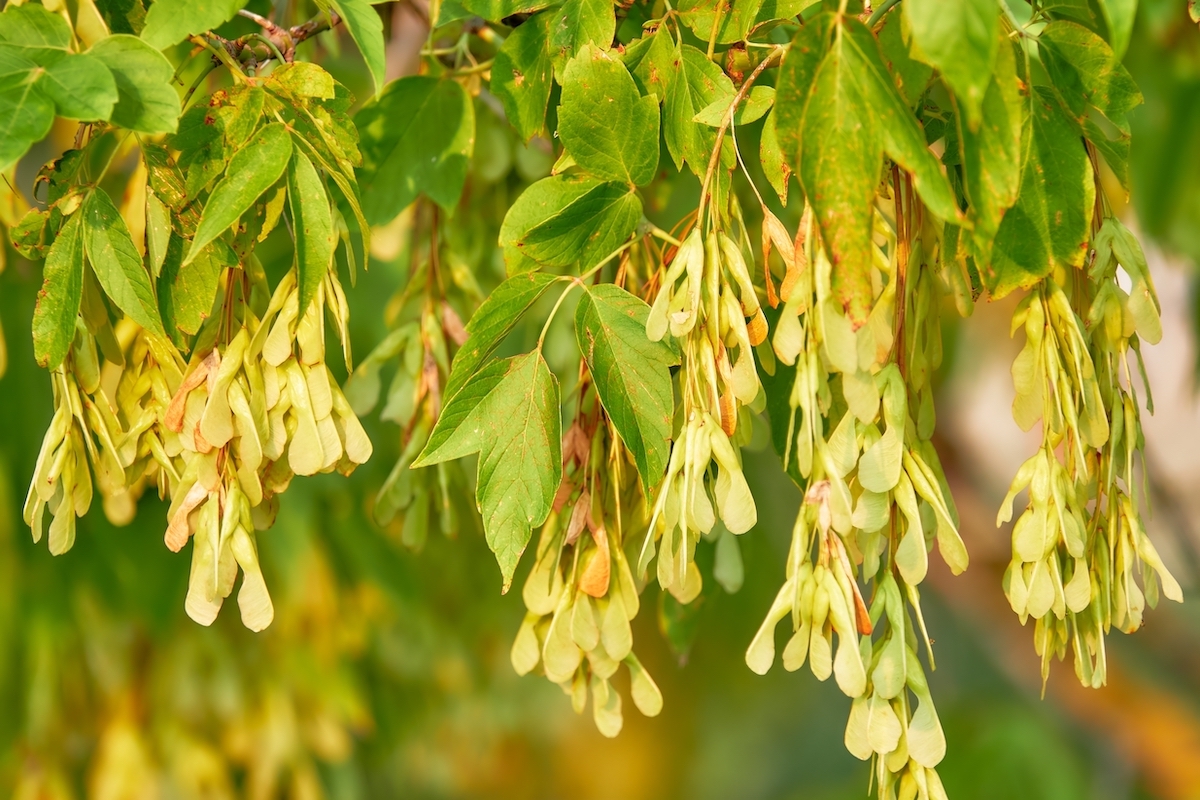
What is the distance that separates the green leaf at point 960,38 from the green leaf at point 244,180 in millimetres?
190

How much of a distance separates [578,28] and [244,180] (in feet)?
0.47

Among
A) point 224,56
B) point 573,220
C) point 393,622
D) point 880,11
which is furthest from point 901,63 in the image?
point 393,622

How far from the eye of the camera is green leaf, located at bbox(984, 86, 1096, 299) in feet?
1.07

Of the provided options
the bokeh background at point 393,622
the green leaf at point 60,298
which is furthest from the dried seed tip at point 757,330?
the green leaf at point 60,298

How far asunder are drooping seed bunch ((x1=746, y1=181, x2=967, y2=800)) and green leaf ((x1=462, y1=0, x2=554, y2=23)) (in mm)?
154

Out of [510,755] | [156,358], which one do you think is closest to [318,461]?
[156,358]

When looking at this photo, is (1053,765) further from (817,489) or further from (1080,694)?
(817,489)

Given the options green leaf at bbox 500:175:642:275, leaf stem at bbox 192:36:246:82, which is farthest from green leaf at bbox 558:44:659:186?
leaf stem at bbox 192:36:246:82

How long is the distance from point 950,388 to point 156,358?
1.38 meters

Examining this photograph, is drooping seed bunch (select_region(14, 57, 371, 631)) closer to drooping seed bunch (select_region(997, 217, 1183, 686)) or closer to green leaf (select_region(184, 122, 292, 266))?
green leaf (select_region(184, 122, 292, 266))

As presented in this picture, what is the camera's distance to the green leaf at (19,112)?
A: 0.30m

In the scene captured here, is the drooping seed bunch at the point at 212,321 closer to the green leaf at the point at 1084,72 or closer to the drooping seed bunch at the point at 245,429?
the drooping seed bunch at the point at 245,429

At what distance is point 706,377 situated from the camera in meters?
0.32

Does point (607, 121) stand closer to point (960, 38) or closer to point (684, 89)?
point (684, 89)
